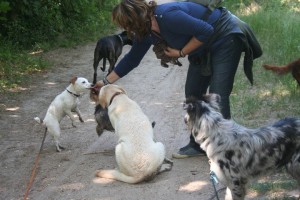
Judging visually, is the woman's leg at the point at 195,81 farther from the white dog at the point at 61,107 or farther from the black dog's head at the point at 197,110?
the white dog at the point at 61,107

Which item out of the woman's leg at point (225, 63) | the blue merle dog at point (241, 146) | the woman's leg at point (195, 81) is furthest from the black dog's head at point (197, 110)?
the woman's leg at point (195, 81)

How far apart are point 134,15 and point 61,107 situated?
8.96 feet

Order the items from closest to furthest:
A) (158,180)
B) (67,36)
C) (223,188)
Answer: (223,188) → (158,180) → (67,36)

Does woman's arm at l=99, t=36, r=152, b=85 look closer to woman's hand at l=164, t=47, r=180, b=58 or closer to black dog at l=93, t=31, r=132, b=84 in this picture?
woman's hand at l=164, t=47, r=180, b=58

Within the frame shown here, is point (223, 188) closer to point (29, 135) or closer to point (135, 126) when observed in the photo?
point (135, 126)

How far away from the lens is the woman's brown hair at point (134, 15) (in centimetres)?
444

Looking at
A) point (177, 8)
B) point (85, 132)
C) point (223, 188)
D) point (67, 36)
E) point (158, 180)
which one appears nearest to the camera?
point (177, 8)

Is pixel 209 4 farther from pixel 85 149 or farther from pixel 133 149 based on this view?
pixel 85 149

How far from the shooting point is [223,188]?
493 cm

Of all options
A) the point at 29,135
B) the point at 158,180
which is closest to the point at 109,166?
the point at 158,180

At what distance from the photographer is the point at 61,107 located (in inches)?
265

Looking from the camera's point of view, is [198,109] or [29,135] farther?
[29,135]

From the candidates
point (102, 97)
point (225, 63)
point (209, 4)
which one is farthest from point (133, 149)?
point (209, 4)

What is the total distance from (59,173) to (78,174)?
267 millimetres
